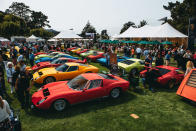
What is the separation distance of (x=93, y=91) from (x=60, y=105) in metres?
1.42

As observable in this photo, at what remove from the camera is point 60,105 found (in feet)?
18.3

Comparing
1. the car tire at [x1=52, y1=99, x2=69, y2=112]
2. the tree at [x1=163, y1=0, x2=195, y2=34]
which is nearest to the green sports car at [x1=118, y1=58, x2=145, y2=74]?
the car tire at [x1=52, y1=99, x2=69, y2=112]

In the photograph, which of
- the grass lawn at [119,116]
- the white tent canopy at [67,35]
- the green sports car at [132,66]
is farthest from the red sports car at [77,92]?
A: the white tent canopy at [67,35]

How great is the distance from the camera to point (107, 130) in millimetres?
4508

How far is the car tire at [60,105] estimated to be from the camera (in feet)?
17.9

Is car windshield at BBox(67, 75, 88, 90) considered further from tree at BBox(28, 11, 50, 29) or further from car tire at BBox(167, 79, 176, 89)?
tree at BBox(28, 11, 50, 29)

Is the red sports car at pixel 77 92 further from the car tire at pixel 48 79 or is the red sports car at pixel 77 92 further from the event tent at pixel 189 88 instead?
the event tent at pixel 189 88

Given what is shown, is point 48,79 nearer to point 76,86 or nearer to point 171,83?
point 76,86

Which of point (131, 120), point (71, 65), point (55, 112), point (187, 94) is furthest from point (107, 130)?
point (71, 65)

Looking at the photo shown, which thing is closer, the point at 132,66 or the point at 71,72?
the point at 71,72

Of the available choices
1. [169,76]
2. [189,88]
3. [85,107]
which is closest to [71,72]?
[85,107]

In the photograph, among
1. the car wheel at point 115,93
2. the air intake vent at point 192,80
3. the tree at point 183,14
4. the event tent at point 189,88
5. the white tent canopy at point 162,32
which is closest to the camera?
the event tent at point 189,88

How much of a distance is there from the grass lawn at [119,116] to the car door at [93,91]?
0.38 metres

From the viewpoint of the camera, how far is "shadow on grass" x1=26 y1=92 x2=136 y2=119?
535 cm
